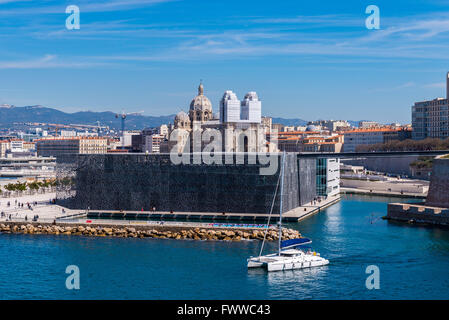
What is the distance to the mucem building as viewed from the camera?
48.5 m

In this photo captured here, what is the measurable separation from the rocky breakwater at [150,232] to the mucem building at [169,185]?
311 inches

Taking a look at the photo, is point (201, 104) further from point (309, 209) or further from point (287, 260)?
point (287, 260)

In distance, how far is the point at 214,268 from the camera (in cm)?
3131

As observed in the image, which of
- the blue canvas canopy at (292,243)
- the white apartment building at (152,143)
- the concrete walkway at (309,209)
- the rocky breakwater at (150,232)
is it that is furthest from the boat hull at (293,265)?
the white apartment building at (152,143)

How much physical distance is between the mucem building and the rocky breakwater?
7.89 meters

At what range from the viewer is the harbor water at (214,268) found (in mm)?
27531

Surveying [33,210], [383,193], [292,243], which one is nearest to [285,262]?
[292,243]

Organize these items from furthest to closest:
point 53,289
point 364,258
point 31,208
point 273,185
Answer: point 31,208 < point 273,185 < point 364,258 < point 53,289

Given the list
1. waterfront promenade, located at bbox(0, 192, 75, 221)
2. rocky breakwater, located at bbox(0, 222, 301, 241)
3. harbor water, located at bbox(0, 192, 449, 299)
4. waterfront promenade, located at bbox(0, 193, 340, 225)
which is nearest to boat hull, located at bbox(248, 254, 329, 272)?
harbor water, located at bbox(0, 192, 449, 299)

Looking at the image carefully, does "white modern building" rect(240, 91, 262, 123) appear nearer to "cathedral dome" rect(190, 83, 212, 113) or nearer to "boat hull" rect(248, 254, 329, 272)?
"cathedral dome" rect(190, 83, 212, 113)

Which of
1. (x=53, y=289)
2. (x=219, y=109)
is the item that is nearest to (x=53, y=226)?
(x=53, y=289)

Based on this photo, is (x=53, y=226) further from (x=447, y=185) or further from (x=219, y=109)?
(x=219, y=109)
